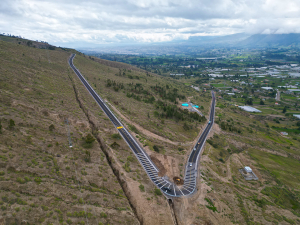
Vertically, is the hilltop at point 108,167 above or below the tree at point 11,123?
below

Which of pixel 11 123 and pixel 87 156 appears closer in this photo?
pixel 11 123

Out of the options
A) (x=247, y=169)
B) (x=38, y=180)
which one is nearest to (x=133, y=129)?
(x=38, y=180)

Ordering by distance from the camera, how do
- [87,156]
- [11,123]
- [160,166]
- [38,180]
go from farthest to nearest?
[160,166] → [87,156] → [11,123] → [38,180]

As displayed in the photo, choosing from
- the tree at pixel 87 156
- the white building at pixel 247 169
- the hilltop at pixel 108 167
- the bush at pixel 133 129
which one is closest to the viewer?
the hilltop at pixel 108 167

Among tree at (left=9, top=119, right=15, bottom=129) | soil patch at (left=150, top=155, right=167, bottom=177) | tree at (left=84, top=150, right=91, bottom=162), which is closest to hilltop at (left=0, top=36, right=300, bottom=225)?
tree at (left=9, top=119, right=15, bottom=129)

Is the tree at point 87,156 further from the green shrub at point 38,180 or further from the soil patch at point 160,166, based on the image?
the soil patch at point 160,166

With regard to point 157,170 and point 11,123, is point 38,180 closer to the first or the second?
point 11,123

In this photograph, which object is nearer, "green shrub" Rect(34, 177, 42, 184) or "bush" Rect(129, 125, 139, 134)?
"green shrub" Rect(34, 177, 42, 184)

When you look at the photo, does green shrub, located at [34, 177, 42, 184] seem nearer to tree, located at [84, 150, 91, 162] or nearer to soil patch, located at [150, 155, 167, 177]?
tree, located at [84, 150, 91, 162]

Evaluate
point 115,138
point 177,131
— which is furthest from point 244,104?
point 115,138

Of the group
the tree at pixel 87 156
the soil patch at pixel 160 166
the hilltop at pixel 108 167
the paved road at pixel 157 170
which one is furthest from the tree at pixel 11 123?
the soil patch at pixel 160 166

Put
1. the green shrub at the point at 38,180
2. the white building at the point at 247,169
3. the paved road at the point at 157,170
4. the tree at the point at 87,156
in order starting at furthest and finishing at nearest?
1. the white building at the point at 247,169
2. the paved road at the point at 157,170
3. the tree at the point at 87,156
4. the green shrub at the point at 38,180
